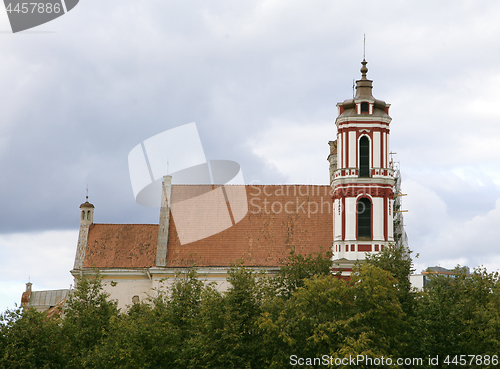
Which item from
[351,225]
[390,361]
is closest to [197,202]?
[351,225]

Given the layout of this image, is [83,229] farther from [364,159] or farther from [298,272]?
[364,159]

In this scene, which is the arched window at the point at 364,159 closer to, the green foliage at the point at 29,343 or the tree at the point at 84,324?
the tree at the point at 84,324

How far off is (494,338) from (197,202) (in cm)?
2746

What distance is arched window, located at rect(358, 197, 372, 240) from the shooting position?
56.2 meters

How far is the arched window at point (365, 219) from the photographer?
5616cm

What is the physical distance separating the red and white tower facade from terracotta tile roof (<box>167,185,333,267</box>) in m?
2.96

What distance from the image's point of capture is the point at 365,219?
56.2m

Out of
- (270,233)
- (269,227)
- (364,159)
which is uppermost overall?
(364,159)

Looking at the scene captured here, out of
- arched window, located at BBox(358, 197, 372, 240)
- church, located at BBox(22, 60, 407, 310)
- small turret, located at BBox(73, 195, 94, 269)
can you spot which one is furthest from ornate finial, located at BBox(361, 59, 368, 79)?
small turret, located at BBox(73, 195, 94, 269)

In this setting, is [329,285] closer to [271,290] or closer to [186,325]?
[271,290]

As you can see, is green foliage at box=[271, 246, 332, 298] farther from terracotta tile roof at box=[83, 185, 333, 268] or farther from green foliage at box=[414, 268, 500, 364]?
green foliage at box=[414, 268, 500, 364]

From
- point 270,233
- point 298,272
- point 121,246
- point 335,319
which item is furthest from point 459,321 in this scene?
point 121,246

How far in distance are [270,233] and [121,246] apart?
38.9 feet

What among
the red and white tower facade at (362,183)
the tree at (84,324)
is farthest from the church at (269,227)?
the tree at (84,324)
